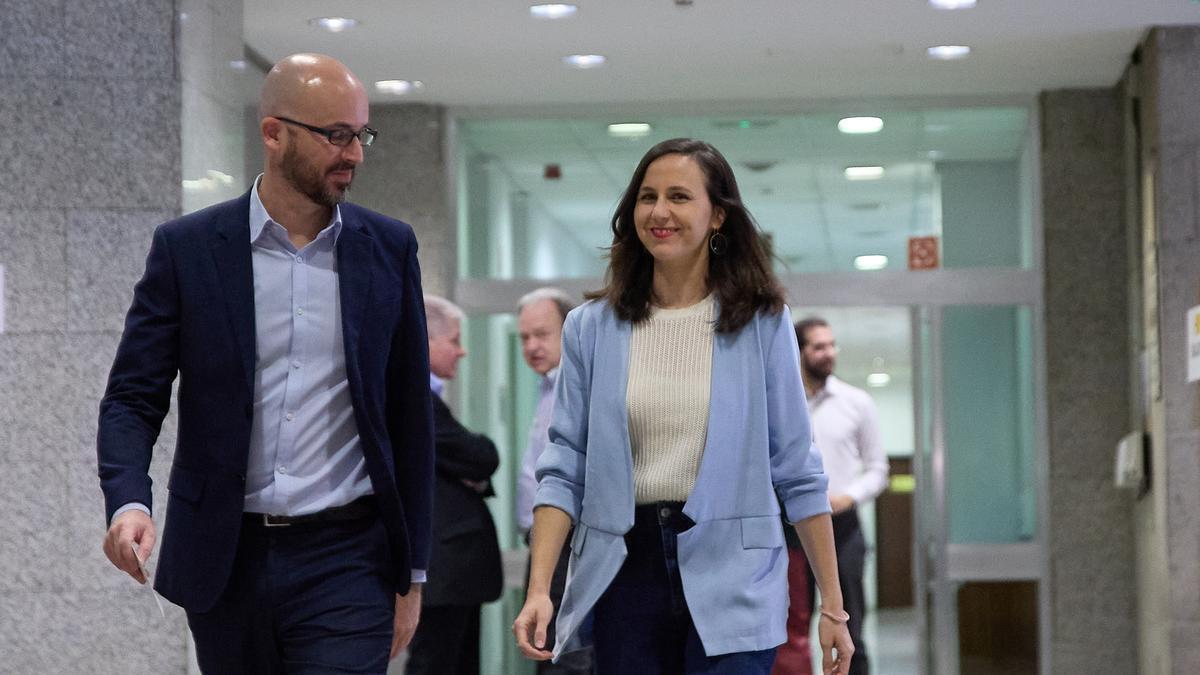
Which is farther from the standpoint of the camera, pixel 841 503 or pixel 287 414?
pixel 841 503

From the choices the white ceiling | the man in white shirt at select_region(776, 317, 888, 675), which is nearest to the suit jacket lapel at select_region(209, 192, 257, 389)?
the man in white shirt at select_region(776, 317, 888, 675)

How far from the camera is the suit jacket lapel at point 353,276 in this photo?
2.68 meters

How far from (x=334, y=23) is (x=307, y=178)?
16.4 ft

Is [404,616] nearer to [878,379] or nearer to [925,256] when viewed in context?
[925,256]

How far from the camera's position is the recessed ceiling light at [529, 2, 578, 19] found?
7.29 m

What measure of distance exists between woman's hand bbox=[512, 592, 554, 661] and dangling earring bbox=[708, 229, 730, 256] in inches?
26.9

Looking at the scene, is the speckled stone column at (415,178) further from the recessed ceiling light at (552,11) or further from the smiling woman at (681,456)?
the smiling woman at (681,456)

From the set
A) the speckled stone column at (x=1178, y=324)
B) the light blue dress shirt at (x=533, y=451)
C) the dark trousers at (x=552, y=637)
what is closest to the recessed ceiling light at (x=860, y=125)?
the speckled stone column at (x=1178, y=324)

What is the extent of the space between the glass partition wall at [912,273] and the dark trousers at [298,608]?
21.9ft

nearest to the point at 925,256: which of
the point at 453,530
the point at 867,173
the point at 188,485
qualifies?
the point at 867,173

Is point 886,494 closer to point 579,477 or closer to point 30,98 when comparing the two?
point 30,98

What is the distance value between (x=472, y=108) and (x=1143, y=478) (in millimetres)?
4040

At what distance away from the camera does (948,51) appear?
8211 mm

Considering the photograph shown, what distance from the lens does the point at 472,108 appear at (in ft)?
31.0
